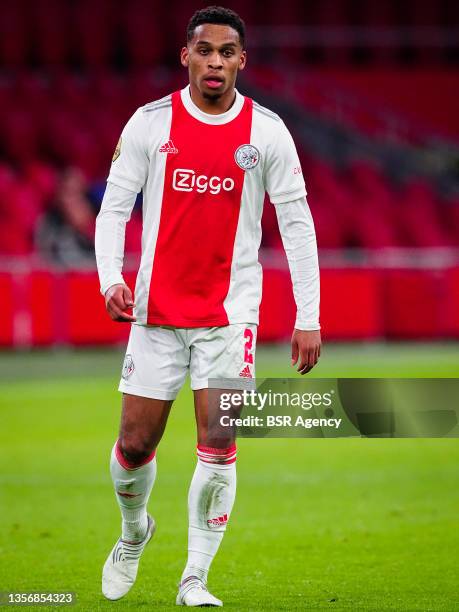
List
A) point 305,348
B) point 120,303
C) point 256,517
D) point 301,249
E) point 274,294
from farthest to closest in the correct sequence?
1. point 274,294
2. point 256,517
3. point 301,249
4. point 305,348
5. point 120,303

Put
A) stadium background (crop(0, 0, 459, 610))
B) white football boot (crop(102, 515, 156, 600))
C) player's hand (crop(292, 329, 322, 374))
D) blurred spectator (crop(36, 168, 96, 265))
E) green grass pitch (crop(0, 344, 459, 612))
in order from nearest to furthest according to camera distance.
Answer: player's hand (crop(292, 329, 322, 374)) → white football boot (crop(102, 515, 156, 600)) → green grass pitch (crop(0, 344, 459, 612)) → stadium background (crop(0, 0, 459, 610)) → blurred spectator (crop(36, 168, 96, 265))

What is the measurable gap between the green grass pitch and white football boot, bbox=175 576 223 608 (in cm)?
10

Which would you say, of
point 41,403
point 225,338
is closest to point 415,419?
point 225,338

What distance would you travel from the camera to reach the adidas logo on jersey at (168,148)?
18.6 feet

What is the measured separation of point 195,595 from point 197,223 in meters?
1.49

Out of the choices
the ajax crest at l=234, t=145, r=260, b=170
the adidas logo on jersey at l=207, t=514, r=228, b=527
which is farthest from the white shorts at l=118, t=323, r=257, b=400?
the ajax crest at l=234, t=145, r=260, b=170

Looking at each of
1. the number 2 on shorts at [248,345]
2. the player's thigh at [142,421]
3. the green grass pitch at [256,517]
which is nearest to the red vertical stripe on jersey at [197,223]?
the number 2 on shorts at [248,345]

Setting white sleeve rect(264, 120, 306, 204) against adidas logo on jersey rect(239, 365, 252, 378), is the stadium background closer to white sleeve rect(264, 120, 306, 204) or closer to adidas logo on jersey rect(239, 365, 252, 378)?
adidas logo on jersey rect(239, 365, 252, 378)

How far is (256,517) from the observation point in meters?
8.26

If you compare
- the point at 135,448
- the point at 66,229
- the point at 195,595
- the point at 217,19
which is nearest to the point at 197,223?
the point at 217,19

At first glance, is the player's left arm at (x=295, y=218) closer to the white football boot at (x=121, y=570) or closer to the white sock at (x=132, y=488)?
the white sock at (x=132, y=488)

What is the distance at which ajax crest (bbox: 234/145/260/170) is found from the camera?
5691 millimetres

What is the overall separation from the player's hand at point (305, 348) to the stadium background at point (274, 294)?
978 millimetres

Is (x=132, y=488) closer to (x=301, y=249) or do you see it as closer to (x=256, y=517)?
(x=301, y=249)
